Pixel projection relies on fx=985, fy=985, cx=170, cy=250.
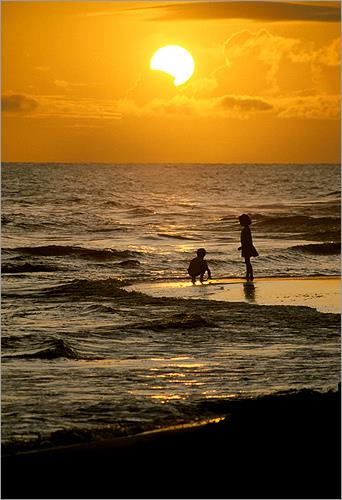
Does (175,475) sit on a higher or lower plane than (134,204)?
lower

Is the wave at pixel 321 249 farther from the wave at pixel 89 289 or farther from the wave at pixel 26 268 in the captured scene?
the wave at pixel 89 289

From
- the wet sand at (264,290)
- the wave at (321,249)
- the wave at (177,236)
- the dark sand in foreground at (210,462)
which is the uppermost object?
the wave at (177,236)

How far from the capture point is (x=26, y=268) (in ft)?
89.0

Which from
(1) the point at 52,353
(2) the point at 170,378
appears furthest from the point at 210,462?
(1) the point at 52,353

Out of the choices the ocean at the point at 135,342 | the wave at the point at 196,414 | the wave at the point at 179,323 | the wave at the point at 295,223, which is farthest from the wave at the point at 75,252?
the wave at the point at 196,414

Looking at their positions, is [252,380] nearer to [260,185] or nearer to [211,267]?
[211,267]

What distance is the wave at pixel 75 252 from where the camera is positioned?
1253 inches

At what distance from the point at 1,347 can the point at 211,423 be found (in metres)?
5.32

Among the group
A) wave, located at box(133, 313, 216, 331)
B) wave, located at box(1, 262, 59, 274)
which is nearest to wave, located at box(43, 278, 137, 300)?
wave, located at box(1, 262, 59, 274)

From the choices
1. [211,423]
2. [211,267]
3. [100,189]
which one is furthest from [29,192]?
[211,423]

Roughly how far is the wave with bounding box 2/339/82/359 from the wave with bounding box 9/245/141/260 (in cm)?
1789

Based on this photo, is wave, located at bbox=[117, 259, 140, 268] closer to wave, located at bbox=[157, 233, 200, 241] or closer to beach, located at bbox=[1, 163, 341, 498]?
beach, located at bbox=[1, 163, 341, 498]

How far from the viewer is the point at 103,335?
14703mm

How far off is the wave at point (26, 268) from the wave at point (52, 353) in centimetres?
1292
